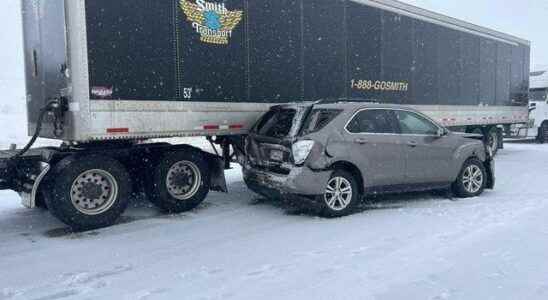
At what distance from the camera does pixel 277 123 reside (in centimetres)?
733

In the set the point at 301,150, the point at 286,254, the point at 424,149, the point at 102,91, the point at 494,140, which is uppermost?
the point at 102,91

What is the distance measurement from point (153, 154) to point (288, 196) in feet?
6.69

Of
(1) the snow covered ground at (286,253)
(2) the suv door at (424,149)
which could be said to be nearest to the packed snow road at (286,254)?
(1) the snow covered ground at (286,253)

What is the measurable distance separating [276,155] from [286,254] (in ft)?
6.92

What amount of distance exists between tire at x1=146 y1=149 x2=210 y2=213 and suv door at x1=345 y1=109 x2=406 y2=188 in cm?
221

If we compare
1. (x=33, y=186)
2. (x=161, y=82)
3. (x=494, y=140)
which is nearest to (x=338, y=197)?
(x=161, y=82)

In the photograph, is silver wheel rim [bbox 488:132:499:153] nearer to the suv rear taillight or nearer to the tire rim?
the suv rear taillight

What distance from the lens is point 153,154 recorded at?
7.07 m

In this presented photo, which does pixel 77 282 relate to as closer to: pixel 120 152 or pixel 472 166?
pixel 120 152

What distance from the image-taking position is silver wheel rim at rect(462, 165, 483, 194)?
319 inches

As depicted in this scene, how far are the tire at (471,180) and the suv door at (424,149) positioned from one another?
0.28 metres

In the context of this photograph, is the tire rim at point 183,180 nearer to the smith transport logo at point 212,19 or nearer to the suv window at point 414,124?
the smith transport logo at point 212,19

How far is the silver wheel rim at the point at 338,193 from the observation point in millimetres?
6699

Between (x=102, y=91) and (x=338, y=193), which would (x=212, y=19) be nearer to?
(x=102, y=91)
